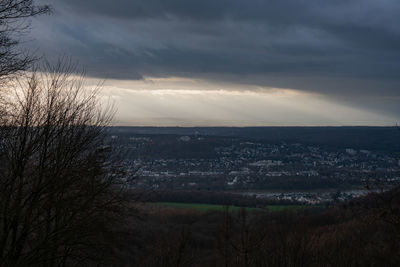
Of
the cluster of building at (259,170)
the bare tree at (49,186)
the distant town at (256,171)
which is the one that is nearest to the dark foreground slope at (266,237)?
the bare tree at (49,186)

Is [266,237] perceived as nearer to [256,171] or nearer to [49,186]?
[49,186]

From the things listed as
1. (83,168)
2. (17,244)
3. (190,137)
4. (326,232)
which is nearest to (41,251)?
(17,244)

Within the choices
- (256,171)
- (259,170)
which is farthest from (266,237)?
(259,170)

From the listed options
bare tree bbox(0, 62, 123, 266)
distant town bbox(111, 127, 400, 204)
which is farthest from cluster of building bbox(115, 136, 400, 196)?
bare tree bbox(0, 62, 123, 266)

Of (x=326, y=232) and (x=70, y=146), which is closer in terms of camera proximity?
(x=70, y=146)

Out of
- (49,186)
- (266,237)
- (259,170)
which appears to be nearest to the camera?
(49,186)

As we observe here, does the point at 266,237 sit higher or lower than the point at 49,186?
lower

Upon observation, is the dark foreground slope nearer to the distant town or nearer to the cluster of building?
the distant town

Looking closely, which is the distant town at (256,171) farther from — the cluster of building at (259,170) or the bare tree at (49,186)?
the bare tree at (49,186)

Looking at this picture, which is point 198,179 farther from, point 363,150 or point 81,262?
point 81,262

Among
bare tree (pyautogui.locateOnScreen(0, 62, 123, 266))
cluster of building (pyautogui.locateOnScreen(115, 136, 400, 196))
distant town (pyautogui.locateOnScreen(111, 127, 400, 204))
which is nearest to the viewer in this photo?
bare tree (pyautogui.locateOnScreen(0, 62, 123, 266))

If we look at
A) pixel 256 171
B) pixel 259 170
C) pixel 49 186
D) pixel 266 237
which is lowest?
pixel 256 171
